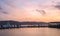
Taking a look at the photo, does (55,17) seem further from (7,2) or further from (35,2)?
(7,2)

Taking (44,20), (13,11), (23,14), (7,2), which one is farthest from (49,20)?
(7,2)

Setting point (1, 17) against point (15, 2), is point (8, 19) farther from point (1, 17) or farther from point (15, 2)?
point (15, 2)

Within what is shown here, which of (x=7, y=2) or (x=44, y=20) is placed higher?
(x=7, y=2)

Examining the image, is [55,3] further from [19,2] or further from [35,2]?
[19,2]

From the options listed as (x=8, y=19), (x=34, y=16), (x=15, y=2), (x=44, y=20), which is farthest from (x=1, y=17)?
(x=44, y=20)

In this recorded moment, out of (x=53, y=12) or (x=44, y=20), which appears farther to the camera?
(x=44, y=20)

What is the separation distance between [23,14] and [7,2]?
1.51ft

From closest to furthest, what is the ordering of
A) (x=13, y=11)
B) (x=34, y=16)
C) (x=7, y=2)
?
(x=7, y=2)
(x=13, y=11)
(x=34, y=16)

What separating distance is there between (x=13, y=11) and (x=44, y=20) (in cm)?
78

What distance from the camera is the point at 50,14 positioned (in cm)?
321

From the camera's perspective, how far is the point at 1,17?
9.92 ft

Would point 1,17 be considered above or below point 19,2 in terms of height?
below

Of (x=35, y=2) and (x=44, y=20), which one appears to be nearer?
(x=35, y=2)

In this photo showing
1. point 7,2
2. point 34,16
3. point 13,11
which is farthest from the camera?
point 34,16
